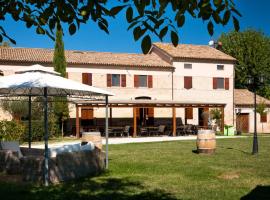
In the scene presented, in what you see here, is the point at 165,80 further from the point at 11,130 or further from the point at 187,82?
the point at 11,130

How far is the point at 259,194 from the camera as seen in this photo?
821 centimetres

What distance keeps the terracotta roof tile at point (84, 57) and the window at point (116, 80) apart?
3.24ft

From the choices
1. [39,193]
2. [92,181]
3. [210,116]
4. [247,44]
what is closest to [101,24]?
[39,193]

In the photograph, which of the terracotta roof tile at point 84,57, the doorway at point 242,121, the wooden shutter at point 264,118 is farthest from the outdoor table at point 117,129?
the wooden shutter at point 264,118

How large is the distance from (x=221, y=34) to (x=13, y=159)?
43844 millimetres

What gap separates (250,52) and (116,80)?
62.3 ft

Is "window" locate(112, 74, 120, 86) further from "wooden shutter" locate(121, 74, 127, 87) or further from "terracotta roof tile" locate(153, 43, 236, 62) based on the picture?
"terracotta roof tile" locate(153, 43, 236, 62)

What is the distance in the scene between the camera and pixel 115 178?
10094mm

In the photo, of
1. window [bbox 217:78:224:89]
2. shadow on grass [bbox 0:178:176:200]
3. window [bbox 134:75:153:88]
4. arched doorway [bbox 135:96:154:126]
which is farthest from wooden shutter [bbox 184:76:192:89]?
shadow on grass [bbox 0:178:176:200]

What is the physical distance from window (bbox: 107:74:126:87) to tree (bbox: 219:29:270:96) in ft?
55.8

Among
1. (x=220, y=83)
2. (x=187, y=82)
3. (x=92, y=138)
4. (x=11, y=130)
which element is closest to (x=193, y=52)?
(x=187, y=82)

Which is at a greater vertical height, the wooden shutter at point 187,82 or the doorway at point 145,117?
the wooden shutter at point 187,82

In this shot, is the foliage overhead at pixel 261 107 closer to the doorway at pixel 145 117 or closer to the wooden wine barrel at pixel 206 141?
the doorway at pixel 145 117

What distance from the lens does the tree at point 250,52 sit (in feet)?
154
